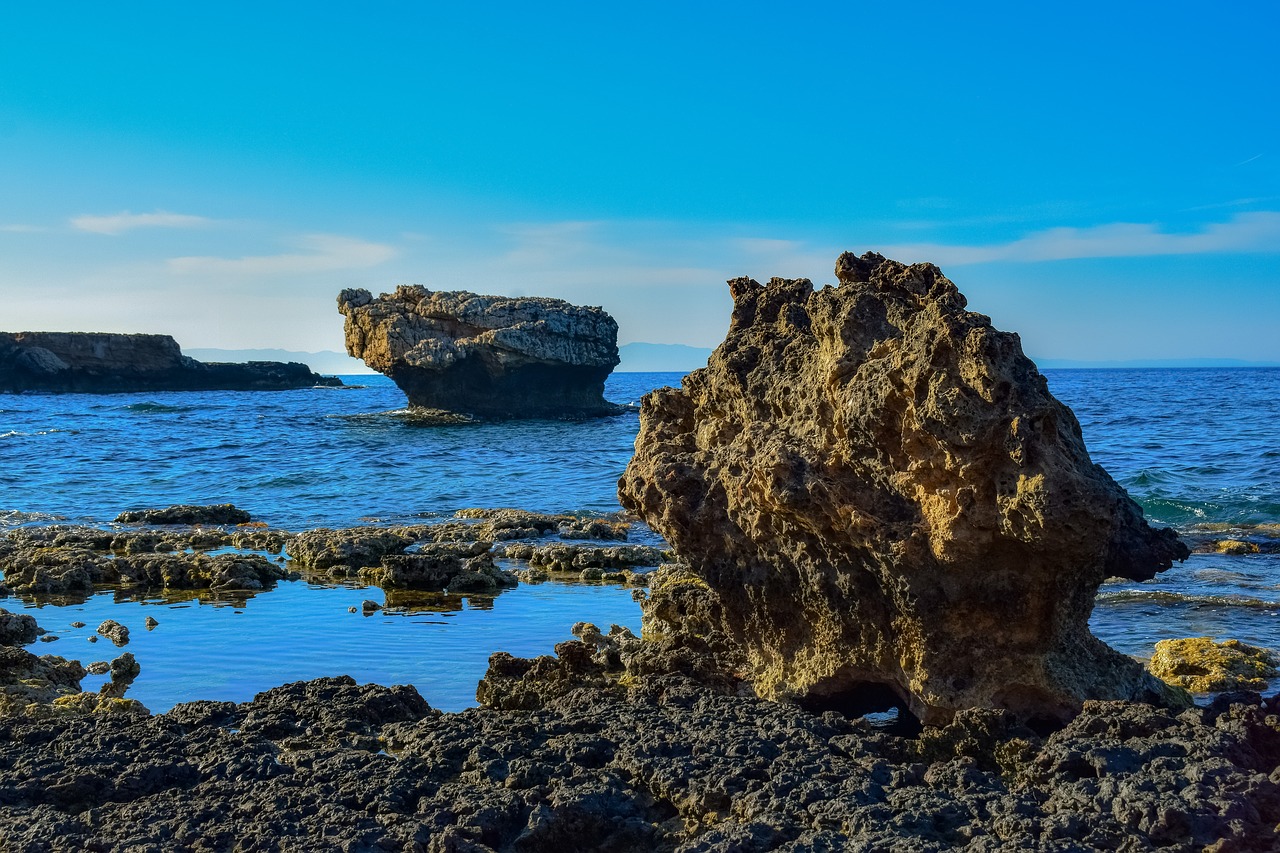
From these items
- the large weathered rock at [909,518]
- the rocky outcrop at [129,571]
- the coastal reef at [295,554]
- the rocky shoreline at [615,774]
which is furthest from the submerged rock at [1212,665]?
the rocky outcrop at [129,571]

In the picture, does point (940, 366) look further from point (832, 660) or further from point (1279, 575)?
point (1279, 575)

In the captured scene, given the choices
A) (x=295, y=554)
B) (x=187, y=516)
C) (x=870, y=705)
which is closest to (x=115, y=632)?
(x=295, y=554)

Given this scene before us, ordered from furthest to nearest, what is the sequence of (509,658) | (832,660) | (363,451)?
1. (363,451)
2. (509,658)
3. (832,660)

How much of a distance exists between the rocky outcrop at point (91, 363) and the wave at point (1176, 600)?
273 feet

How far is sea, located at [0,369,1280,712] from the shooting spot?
29.9 feet

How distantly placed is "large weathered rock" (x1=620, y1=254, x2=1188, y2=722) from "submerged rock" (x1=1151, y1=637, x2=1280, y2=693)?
1.70 metres

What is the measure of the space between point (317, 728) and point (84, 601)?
646 centimetres

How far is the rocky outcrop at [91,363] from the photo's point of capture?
81.1 m

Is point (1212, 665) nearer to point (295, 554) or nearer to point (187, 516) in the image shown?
point (295, 554)

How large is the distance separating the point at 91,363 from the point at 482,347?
46461 mm

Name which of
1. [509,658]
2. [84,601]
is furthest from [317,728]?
[84,601]

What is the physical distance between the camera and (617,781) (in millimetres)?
5391

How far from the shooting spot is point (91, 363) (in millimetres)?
82062

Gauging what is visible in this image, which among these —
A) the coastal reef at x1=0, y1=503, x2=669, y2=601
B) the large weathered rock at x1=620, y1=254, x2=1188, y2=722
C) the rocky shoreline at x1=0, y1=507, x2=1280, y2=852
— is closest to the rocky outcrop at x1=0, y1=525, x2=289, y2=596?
the coastal reef at x1=0, y1=503, x2=669, y2=601
